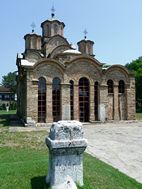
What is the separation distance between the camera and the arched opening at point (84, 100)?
86.1ft

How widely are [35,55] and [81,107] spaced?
1116 cm

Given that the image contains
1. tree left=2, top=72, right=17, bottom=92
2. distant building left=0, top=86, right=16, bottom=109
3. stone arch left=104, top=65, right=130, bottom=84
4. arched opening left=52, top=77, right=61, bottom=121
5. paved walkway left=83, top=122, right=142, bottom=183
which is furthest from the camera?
tree left=2, top=72, right=17, bottom=92

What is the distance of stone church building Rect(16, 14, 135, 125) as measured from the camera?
24.4m

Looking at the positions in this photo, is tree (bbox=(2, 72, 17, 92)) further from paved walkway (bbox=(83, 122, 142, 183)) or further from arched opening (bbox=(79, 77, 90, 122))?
paved walkway (bbox=(83, 122, 142, 183))

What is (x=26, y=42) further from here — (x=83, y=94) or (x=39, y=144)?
(x=39, y=144)

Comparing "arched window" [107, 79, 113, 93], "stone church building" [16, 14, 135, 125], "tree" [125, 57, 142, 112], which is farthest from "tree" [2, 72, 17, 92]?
"arched window" [107, 79, 113, 93]

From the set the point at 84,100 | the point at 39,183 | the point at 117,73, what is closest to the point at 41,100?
the point at 84,100

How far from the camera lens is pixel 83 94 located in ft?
86.5

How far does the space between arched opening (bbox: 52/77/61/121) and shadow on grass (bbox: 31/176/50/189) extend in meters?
18.6

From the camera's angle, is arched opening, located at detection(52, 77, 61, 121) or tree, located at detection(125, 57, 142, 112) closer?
arched opening, located at detection(52, 77, 61, 121)

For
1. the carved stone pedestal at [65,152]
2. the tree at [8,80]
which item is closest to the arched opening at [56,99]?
the carved stone pedestal at [65,152]

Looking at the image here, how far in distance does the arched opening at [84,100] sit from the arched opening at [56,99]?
2188 mm

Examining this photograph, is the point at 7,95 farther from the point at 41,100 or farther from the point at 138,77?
the point at 41,100

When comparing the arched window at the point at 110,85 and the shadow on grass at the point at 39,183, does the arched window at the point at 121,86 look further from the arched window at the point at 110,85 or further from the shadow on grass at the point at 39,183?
the shadow on grass at the point at 39,183
